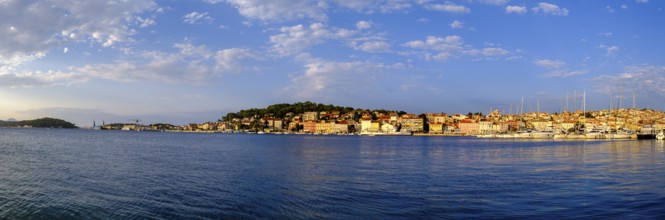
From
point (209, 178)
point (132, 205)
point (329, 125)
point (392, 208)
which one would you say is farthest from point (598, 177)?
point (329, 125)

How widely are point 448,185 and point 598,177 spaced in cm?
673

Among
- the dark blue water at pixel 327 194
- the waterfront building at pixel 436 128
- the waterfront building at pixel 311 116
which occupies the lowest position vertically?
the dark blue water at pixel 327 194

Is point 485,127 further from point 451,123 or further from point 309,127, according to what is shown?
point 309,127

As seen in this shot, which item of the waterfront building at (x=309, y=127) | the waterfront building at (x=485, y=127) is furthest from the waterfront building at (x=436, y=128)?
the waterfront building at (x=309, y=127)

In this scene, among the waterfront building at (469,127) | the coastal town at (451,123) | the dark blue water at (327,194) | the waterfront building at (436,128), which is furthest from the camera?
the waterfront building at (436,128)

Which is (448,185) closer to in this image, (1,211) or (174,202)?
(174,202)

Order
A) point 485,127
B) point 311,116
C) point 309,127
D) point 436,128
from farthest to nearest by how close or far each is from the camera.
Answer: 1. point 311,116
2. point 309,127
3. point 436,128
4. point 485,127

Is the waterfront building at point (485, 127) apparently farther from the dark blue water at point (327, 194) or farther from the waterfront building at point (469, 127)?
the dark blue water at point (327, 194)

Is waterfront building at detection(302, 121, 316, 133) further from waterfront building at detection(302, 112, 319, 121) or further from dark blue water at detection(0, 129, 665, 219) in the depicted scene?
dark blue water at detection(0, 129, 665, 219)

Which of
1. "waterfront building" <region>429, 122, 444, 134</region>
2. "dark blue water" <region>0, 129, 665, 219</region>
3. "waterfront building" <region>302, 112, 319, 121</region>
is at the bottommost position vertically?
"dark blue water" <region>0, 129, 665, 219</region>

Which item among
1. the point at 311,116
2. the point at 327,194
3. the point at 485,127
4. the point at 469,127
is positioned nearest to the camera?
the point at 327,194

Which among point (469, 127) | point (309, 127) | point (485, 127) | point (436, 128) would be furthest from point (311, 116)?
point (485, 127)

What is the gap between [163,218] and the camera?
11.1 meters

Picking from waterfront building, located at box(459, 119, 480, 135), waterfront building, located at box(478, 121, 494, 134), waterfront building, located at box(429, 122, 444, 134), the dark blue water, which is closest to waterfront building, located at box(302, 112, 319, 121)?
waterfront building, located at box(429, 122, 444, 134)
